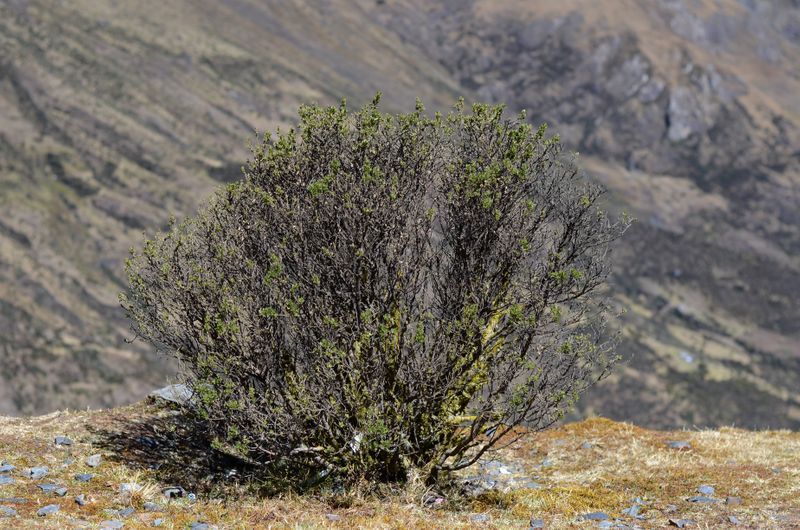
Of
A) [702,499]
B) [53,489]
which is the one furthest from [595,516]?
[53,489]

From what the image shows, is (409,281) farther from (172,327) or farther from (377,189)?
(172,327)

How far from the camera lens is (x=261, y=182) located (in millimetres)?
19484

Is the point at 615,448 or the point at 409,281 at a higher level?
the point at 409,281

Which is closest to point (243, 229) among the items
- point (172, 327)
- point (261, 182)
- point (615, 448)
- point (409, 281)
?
point (261, 182)

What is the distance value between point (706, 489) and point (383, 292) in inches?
327

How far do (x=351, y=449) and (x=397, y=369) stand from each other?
1935mm

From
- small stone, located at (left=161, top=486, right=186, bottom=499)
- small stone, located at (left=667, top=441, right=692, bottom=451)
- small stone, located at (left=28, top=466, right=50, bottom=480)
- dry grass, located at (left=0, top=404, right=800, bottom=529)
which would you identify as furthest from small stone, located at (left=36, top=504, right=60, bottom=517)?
small stone, located at (left=667, top=441, right=692, bottom=451)

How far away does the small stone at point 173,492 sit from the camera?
17.0 m

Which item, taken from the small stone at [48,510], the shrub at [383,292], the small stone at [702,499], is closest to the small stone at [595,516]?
the shrub at [383,292]

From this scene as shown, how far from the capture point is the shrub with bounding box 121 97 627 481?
17656mm

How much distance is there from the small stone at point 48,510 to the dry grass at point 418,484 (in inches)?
6.0

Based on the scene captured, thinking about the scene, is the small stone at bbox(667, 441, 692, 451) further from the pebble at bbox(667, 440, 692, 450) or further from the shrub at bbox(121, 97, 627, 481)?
the shrub at bbox(121, 97, 627, 481)

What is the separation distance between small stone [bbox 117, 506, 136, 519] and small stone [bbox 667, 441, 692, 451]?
1533 cm

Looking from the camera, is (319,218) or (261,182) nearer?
(319,218)
